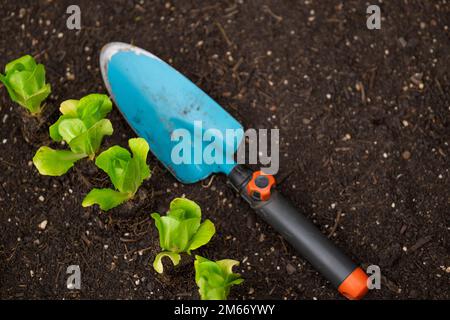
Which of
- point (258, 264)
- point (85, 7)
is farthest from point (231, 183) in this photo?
point (85, 7)

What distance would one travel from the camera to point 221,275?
1.09 metres

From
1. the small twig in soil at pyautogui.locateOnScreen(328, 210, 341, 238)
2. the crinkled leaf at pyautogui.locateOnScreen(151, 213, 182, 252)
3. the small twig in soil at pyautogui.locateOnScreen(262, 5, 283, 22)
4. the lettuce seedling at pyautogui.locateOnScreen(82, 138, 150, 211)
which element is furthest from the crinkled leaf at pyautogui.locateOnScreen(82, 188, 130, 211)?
the small twig in soil at pyautogui.locateOnScreen(262, 5, 283, 22)

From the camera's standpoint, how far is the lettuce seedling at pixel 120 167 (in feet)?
3.62

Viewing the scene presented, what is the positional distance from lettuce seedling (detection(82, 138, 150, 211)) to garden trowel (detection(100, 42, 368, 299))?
0.55ft

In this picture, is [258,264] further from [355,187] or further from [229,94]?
[229,94]

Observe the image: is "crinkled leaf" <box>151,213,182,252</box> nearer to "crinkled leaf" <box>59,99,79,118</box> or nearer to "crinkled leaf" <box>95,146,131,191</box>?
"crinkled leaf" <box>95,146,131,191</box>

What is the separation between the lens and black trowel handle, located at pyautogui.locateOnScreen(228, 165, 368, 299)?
3.78 feet

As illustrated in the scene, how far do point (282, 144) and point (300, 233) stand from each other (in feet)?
0.76

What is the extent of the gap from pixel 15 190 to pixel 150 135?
12.2 inches

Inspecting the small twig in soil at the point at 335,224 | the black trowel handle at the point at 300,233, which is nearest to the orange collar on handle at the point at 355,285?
the black trowel handle at the point at 300,233

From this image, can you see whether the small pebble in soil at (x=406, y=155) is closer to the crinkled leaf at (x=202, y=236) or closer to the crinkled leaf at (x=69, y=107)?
the crinkled leaf at (x=202, y=236)

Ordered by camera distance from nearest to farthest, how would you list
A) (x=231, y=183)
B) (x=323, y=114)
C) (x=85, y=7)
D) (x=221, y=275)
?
1. (x=221, y=275)
2. (x=231, y=183)
3. (x=323, y=114)
4. (x=85, y=7)

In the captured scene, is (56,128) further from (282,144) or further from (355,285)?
(355,285)

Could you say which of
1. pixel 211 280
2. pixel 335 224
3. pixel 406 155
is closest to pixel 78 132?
pixel 211 280
